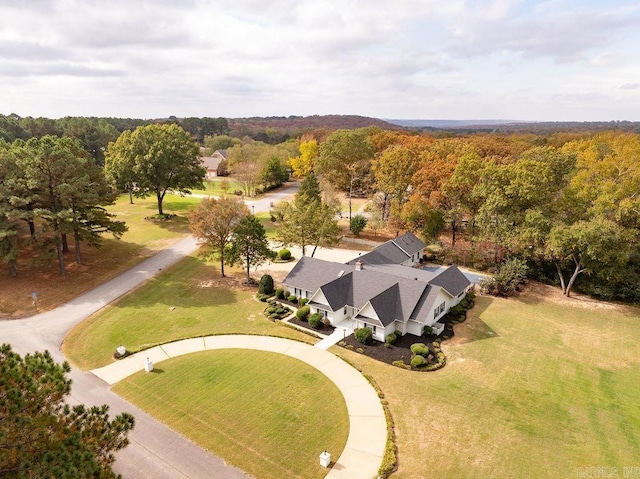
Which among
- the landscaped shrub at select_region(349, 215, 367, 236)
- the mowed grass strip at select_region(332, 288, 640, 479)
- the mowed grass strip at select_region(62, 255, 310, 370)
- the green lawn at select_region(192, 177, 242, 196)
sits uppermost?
the green lawn at select_region(192, 177, 242, 196)

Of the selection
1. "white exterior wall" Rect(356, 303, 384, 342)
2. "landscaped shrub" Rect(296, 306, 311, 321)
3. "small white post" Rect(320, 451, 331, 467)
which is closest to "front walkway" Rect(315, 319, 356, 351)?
"white exterior wall" Rect(356, 303, 384, 342)

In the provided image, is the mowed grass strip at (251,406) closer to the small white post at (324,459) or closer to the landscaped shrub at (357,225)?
the small white post at (324,459)

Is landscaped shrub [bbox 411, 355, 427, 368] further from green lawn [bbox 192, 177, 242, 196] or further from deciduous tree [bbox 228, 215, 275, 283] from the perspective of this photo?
green lawn [bbox 192, 177, 242, 196]

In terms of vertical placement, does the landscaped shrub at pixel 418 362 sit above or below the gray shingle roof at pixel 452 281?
below

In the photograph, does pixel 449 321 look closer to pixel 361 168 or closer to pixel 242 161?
pixel 361 168

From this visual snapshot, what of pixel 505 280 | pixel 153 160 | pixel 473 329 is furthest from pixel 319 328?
pixel 153 160

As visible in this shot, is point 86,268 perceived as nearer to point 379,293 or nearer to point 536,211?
point 379,293

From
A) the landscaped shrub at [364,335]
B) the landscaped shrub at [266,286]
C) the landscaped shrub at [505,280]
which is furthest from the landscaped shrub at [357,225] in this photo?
the landscaped shrub at [364,335]
